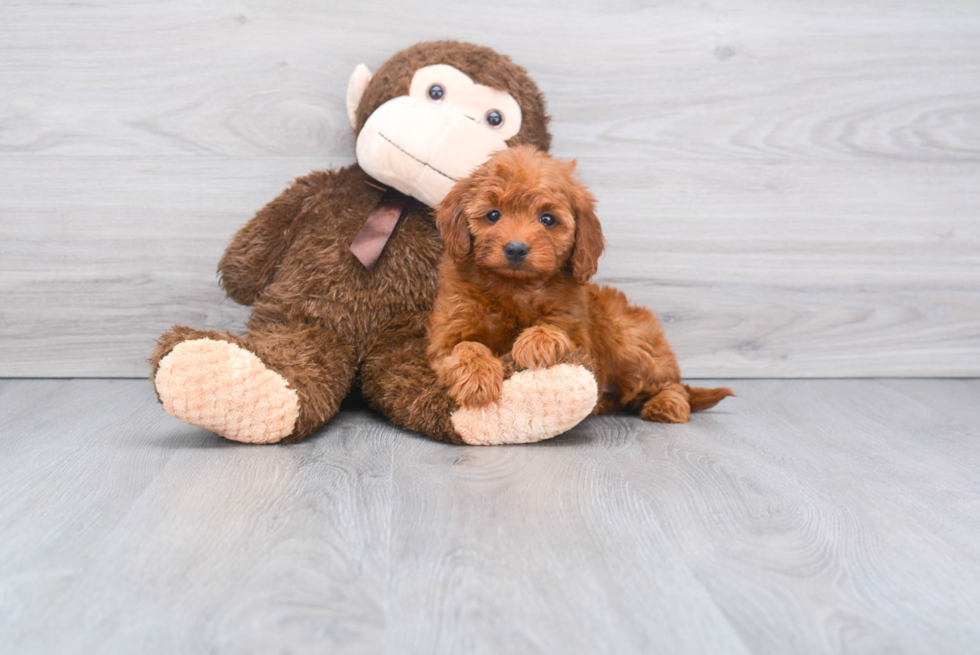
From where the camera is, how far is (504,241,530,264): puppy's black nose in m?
1.21

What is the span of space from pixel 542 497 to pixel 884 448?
0.70 metres

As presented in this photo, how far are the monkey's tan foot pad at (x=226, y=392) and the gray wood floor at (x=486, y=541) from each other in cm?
4

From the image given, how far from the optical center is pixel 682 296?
185 centimetres

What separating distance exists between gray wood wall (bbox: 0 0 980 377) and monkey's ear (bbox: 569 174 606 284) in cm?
52

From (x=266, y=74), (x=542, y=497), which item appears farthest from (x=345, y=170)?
(x=542, y=497)

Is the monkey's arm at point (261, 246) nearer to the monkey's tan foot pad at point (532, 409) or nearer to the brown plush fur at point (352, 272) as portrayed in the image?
A: the brown plush fur at point (352, 272)

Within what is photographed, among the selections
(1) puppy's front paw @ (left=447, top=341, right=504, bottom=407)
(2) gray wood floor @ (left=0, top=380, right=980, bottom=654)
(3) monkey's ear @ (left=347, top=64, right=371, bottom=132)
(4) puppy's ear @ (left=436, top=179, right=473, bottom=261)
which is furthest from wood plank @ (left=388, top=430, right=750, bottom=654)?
(3) monkey's ear @ (left=347, top=64, right=371, bottom=132)

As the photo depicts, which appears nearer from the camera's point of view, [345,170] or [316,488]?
[316,488]

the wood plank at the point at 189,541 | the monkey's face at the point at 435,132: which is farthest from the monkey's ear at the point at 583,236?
the wood plank at the point at 189,541

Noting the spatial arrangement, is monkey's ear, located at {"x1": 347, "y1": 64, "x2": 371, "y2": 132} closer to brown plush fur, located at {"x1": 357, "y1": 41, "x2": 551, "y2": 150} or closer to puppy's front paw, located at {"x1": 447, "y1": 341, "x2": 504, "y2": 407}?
brown plush fur, located at {"x1": 357, "y1": 41, "x2": 551, "y2": 150}

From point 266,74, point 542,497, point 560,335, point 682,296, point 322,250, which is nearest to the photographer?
point 542,497

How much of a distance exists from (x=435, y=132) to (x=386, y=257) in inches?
10.3

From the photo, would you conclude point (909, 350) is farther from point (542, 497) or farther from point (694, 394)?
point (542, 497)

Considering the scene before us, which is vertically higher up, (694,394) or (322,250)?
(322,250)
